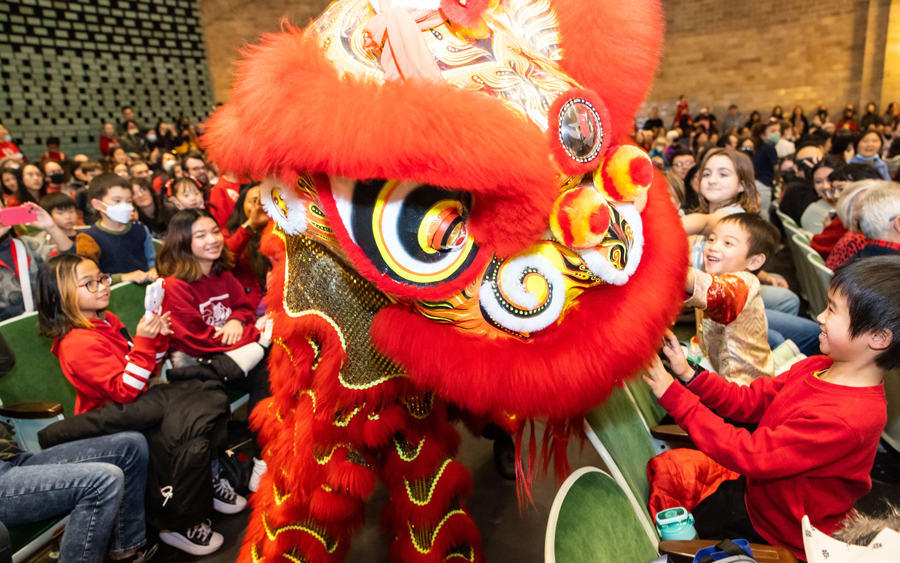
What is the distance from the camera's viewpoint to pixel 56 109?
931 cm

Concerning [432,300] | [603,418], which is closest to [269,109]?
[432,300]

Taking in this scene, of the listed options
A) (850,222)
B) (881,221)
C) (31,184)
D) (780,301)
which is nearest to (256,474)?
(780,301)

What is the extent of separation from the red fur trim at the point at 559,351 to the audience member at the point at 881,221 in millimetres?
1687

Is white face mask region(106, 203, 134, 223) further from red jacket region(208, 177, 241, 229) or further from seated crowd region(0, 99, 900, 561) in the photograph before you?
red jacket region(208, 177, 241, 229)

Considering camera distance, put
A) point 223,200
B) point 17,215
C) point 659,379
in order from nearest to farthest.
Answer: point 659,379 < point 17,215 < point 223,200

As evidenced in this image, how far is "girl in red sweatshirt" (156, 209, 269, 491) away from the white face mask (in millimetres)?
834

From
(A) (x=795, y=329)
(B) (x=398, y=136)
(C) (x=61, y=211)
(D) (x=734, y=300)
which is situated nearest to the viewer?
(B) (x=398, y=136)

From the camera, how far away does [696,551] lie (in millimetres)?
935

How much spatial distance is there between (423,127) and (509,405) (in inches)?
17.5

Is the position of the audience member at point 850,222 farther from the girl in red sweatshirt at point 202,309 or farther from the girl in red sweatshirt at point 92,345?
the girl in red sweatshirt at point 92,345

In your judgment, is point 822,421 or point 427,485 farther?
point 427,485

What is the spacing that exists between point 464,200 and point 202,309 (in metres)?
1.79

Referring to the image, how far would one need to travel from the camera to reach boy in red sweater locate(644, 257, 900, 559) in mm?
1024

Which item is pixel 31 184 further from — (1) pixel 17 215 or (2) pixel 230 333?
(2) pixel 230 333
